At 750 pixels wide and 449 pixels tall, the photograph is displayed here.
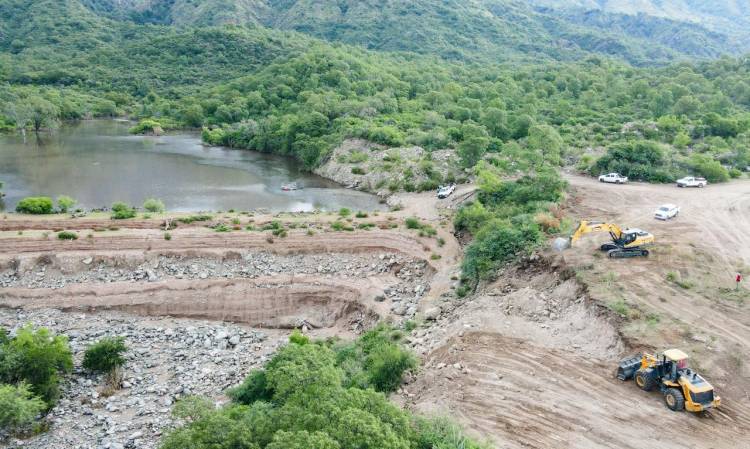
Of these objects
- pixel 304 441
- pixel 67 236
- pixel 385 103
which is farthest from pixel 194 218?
pixel 385 103

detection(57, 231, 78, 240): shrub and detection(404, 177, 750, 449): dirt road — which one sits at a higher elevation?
detection(404, 177, 750, 449): dirt road

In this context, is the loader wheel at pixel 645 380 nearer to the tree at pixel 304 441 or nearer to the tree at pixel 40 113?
the tree at pixel 304 441

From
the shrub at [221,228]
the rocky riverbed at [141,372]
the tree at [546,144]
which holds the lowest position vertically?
the rocky riverbed at [141,372]

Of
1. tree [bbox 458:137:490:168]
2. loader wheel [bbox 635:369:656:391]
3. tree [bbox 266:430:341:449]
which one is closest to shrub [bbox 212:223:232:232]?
tree [bbox 266:430:341:449]

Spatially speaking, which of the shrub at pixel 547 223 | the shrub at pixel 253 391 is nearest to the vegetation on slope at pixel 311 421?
the shrub at pixel 253 391

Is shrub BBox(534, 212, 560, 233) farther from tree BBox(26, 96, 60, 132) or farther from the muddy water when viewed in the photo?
tree BBox(26, 96, 60, 132)

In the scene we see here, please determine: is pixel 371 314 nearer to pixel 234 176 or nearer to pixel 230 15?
pixel 234 176
